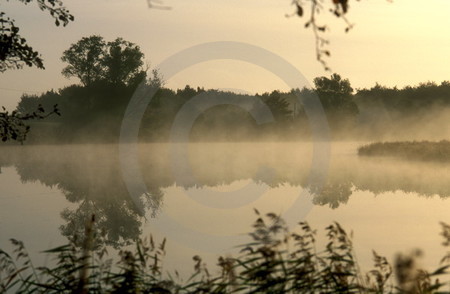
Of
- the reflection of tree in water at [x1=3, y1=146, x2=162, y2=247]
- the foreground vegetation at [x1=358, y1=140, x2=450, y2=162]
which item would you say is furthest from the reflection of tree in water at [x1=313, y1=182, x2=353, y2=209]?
the foreground vegetation at [x1=358, y1=140, x2=450, y2=162]

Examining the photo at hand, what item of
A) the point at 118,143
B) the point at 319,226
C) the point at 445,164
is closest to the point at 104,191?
the point at 319,226

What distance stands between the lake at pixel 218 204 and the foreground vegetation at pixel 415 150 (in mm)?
1765

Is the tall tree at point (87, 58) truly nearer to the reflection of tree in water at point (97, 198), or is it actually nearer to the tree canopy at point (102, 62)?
the tree canopy at point (102, 62)

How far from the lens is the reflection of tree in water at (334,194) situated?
26984mm

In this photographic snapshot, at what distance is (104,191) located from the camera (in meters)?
34.2

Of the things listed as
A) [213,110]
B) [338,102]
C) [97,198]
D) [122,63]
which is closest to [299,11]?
[97,198]

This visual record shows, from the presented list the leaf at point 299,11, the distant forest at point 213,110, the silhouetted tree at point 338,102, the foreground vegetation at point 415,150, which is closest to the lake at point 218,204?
the foreground vegetation at point 415,150

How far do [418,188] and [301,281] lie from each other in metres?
26.2

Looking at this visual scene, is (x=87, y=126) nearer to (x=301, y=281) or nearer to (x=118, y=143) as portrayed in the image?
(x=118, y=143)

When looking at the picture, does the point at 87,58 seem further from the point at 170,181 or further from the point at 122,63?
the point at 170,181

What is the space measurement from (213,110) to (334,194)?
8885cm

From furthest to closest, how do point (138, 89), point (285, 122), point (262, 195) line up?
1. point (285, 122)
2. point (138, 89)
3. point (262, 195)

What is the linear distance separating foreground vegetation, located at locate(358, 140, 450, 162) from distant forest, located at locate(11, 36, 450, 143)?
18.0m

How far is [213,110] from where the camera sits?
388ft
